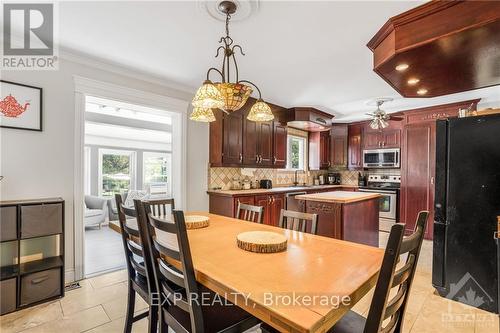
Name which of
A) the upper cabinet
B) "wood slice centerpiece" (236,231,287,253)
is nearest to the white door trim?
the upper cabinet

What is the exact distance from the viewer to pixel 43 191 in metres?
2.51

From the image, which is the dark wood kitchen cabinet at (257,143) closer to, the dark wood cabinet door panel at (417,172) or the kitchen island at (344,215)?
the kitchen island at (344,215)

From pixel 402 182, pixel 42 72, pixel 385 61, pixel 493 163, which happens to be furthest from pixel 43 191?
pixel 402 182

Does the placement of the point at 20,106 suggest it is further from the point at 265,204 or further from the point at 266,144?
the point at 266,144

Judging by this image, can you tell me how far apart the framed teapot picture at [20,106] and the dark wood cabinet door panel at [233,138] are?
2.26 m

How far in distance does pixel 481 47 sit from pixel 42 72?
3.76 metres

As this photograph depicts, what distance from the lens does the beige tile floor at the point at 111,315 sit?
6.52 feet

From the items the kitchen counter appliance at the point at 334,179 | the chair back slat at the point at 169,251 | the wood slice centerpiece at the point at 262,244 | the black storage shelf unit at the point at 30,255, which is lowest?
the black storage shelf unit at the point at 30,255

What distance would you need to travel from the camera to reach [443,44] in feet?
5.74

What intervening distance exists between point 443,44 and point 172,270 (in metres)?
2.24

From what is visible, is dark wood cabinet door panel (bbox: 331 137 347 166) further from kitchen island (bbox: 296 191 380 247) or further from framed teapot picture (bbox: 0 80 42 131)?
framed teapot picture (bbox: 0 80 42 131)

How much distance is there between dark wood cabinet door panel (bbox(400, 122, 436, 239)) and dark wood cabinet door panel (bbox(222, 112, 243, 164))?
3187mm

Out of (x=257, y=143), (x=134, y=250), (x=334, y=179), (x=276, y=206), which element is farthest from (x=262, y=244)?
(x=334, y=179)

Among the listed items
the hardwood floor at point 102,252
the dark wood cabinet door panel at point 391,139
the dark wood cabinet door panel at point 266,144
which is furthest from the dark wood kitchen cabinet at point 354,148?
the hardwood floor at point 102,252
